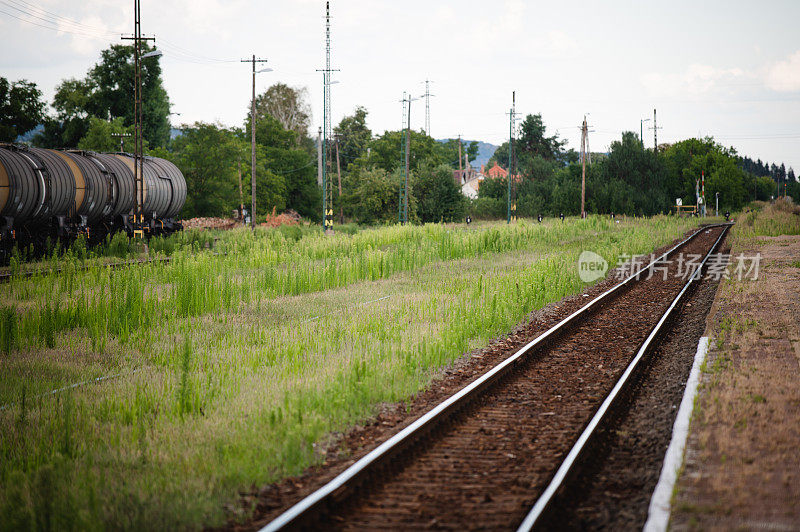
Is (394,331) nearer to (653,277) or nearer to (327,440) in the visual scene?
(327,440)

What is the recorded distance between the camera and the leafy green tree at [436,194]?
5931 cm

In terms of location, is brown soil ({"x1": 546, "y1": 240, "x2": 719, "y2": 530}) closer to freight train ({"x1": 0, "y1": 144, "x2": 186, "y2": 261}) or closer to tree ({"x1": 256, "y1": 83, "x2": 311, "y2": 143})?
freight train ({"x1": 0, "y1": 144, "x2": 186, "y2": 261})

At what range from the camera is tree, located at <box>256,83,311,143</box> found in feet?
298

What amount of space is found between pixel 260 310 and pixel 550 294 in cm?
674

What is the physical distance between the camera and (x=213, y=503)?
189 inches

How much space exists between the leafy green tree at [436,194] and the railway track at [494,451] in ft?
→ 161

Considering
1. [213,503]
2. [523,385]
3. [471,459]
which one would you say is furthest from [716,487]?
[213,503]

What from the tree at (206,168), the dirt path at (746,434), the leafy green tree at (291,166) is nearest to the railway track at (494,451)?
the dirt path at (746,434)

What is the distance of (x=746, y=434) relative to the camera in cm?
611

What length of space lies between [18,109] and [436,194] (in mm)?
40055

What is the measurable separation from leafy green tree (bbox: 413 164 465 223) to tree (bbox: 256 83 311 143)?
122 ft

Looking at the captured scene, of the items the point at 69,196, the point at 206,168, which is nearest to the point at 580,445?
the point at 69,196

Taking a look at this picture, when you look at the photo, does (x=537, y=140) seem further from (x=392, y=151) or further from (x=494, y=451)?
(x=494, y=451)

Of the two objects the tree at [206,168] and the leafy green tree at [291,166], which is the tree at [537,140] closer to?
the leafy green tree at [291,166]
